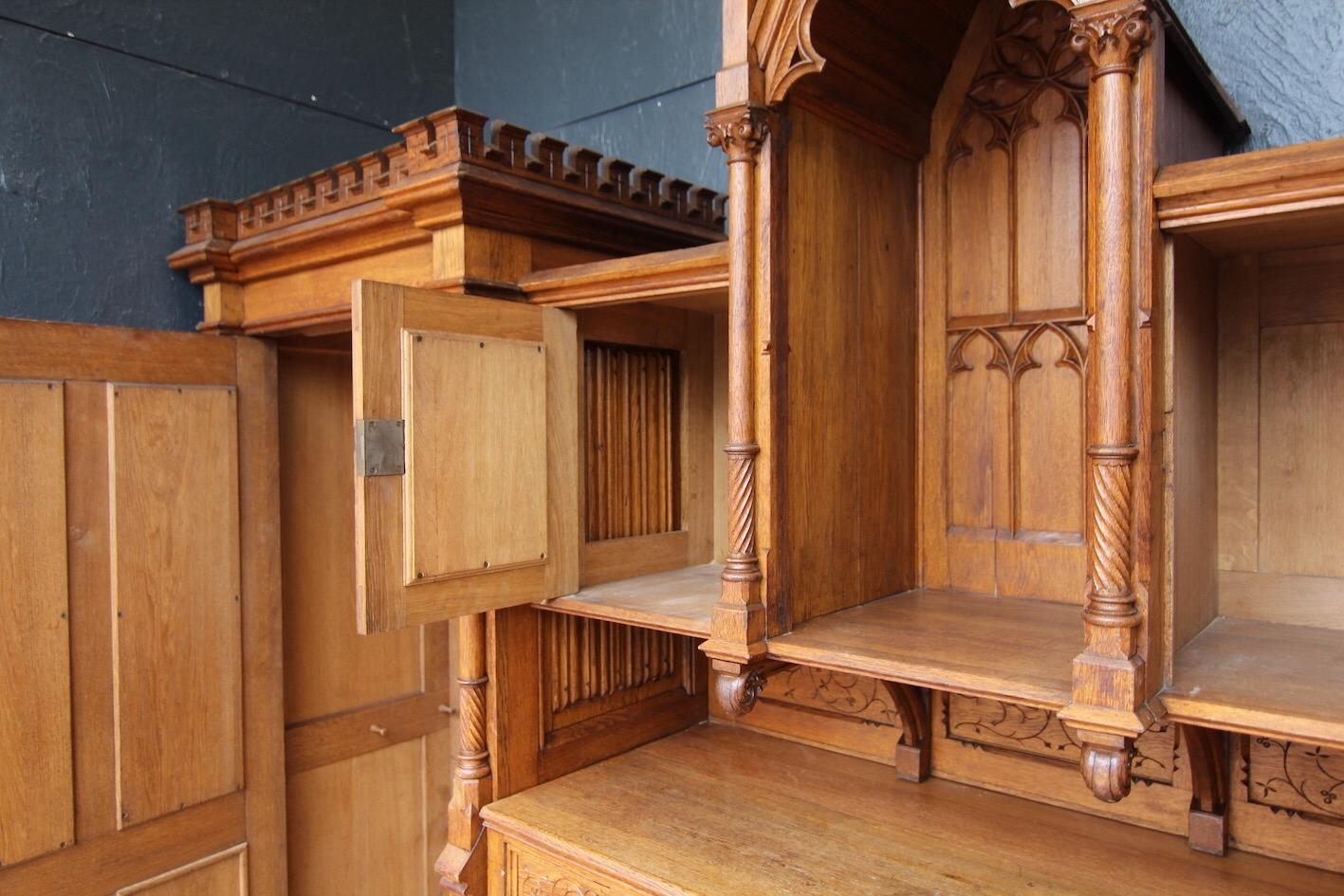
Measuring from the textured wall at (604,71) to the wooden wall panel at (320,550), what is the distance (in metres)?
1.07

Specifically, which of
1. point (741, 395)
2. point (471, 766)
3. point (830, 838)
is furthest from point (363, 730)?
point (741, 395)

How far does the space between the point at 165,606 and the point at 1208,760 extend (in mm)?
2297

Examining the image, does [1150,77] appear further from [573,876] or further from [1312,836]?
[573,876]

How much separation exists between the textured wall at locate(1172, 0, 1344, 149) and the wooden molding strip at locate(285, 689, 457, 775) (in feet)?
8.85

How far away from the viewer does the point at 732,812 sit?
196 centimetres

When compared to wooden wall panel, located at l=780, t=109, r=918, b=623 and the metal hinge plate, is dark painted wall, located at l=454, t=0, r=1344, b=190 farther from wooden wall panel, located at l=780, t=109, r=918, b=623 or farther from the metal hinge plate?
the metal hinge plate

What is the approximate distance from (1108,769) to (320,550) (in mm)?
2323

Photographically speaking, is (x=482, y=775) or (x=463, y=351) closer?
(x=463, y=351)

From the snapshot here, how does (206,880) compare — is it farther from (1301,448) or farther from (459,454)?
(1301,448)

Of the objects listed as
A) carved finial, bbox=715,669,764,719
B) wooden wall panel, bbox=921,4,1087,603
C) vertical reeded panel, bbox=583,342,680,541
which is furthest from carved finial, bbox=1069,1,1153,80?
vertical reeded panel, bbox=583,342,680,541

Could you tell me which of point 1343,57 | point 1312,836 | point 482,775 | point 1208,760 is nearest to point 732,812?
point 482,775

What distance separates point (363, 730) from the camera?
9.68 feet

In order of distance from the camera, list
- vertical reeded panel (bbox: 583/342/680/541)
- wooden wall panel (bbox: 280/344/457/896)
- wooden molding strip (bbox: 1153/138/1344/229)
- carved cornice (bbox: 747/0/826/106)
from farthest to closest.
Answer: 1. wooden wall panel (bbox: 280/344/457/896)
2. vertical reeded panel (bbox: 583/342/680/541)
3. carved cornice (bbox: 747/0/826/106)
4. wooden molding strip (bbox: 1153/138/1344/229)

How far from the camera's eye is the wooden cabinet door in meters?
2.09
